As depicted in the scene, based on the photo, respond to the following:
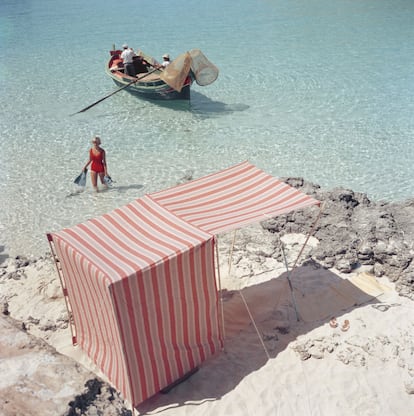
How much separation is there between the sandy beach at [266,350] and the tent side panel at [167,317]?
1.02 ft

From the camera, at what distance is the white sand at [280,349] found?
18.7 ft

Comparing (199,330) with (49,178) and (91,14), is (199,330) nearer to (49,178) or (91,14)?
(49,178)

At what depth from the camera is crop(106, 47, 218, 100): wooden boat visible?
49.8 feet

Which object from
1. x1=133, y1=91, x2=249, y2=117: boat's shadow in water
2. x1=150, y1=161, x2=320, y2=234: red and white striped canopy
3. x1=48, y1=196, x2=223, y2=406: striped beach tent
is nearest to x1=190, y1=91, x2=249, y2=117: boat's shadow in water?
x1=133, y1=91, x2=249, y2=117: boat's shadow in water

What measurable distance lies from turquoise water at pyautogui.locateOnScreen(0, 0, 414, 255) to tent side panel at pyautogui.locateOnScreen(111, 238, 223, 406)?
463cm

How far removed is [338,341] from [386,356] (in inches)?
25.8

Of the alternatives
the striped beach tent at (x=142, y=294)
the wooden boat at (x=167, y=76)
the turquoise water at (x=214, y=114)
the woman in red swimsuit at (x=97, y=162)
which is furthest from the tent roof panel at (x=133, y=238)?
the wooden boat at (x=167, y=76)

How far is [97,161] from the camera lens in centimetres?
1111

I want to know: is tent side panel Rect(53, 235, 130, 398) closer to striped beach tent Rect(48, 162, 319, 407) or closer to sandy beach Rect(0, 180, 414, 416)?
striped beach tent Rect(48, 162, 319, 407)

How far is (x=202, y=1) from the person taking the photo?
37.0m

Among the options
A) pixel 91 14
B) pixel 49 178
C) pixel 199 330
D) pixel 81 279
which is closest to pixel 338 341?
pixel 199 330

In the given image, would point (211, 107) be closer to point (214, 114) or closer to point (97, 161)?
point (214, 114)

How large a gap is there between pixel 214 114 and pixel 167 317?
38.0 ft

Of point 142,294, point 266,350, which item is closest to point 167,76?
point 266,350
